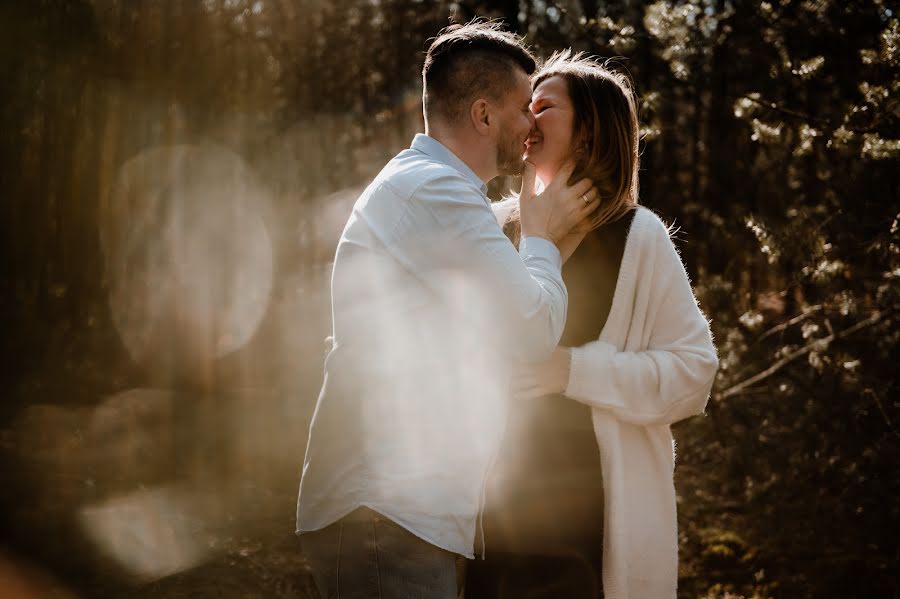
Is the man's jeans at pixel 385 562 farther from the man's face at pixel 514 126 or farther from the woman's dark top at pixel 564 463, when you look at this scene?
the man's face at pixel 514 126

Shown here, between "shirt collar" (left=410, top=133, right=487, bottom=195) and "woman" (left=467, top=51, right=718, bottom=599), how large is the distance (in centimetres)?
49

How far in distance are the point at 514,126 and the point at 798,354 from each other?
2814 millimetres

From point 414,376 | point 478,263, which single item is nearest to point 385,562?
point 414,376

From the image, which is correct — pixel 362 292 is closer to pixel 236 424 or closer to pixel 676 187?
pixel 676 187

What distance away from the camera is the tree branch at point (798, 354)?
3.86 m

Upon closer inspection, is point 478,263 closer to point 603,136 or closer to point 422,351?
point 422,351

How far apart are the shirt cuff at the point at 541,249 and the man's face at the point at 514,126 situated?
0.30m

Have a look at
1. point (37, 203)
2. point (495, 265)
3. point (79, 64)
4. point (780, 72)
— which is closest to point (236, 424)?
point (37, 203)

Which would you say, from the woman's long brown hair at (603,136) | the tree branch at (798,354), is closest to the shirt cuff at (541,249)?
the woman's long brown hair at (603,136)

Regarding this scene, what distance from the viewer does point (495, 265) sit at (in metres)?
1.78

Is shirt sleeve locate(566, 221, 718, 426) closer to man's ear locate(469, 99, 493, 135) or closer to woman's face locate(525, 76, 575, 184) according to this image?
woman's face locate(525, 76, 575, 184)

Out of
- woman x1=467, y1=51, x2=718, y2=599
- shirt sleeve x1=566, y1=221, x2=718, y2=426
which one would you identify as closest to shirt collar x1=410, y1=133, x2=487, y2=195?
woman x1=467, y1=51, x2=718, y2=599

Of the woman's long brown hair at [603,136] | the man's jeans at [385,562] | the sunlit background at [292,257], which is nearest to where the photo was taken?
the man's jeans at [385,562]

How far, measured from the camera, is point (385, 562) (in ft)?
5.71
